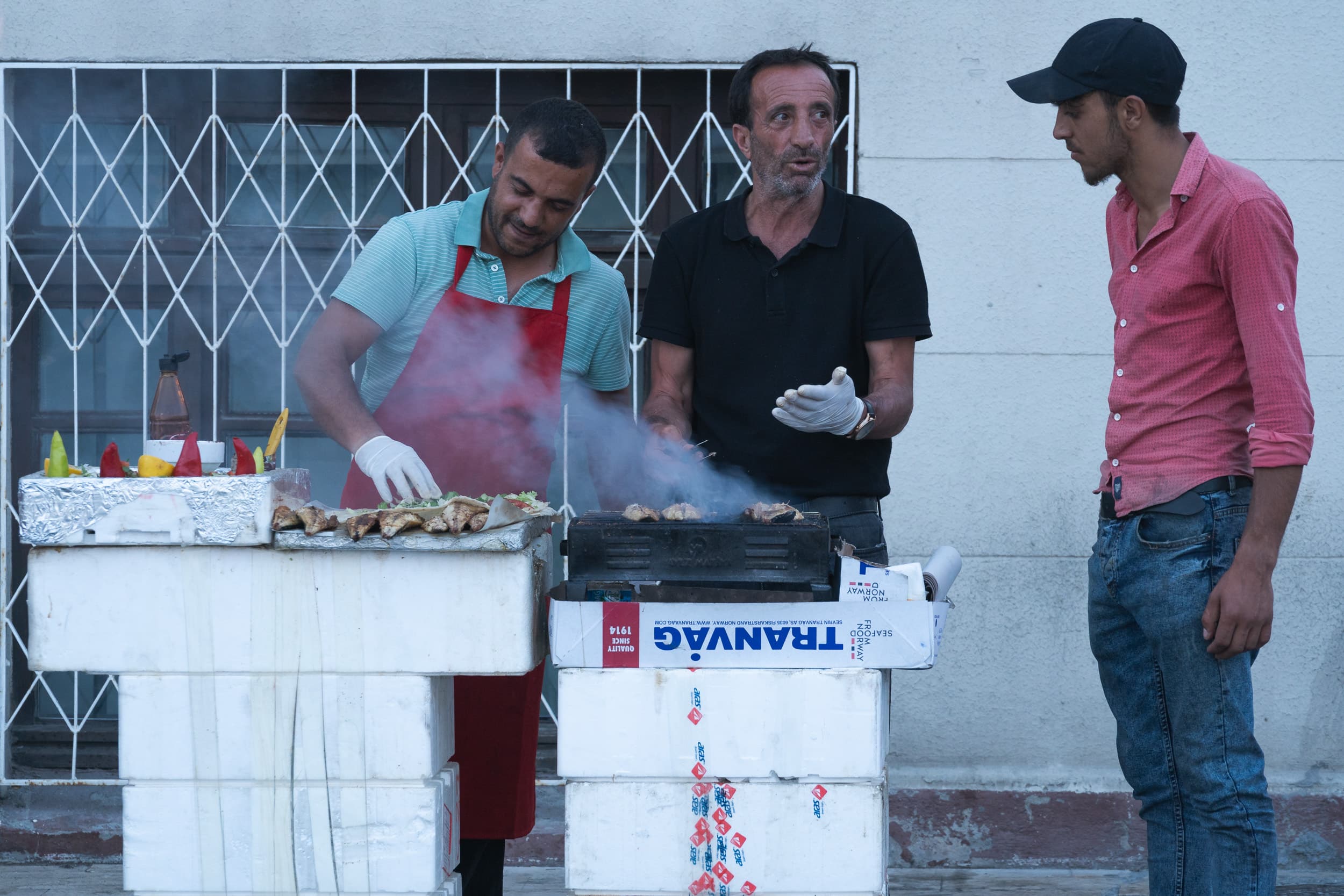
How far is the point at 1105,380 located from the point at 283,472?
264 centimetres

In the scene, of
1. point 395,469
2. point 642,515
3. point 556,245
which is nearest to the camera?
point 642,515

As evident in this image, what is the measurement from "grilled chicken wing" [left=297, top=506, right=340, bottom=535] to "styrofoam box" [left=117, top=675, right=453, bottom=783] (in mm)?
253

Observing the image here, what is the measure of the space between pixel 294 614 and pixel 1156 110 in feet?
5.87

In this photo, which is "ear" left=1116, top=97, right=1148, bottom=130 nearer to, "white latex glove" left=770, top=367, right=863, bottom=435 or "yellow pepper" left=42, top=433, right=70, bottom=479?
"white latex glove" left=770, top=367, right=863, bottom=435

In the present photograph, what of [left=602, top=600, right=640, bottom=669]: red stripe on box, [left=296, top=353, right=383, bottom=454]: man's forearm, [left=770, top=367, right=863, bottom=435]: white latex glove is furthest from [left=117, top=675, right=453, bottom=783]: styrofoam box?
[left=770, top=367, right=863, bottom=435]: white latex glove

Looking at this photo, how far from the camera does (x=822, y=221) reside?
8.60ft

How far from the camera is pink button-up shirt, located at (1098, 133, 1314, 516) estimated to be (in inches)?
82.9

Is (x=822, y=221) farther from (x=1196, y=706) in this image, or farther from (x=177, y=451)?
(x=177, y=451)

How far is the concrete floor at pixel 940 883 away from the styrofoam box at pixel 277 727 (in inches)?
64.4

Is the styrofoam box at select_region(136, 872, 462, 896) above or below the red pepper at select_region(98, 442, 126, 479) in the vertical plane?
below

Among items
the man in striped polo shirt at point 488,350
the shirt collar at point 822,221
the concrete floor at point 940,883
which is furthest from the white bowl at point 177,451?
the concrete floor at point 940,883

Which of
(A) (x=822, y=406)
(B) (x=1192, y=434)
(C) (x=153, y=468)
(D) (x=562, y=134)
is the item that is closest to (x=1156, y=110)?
(B) (x=1192, y=434)

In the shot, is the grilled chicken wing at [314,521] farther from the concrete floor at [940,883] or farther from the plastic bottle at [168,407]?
the concrete floor at [940,883]

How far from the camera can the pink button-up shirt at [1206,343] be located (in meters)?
2.11
